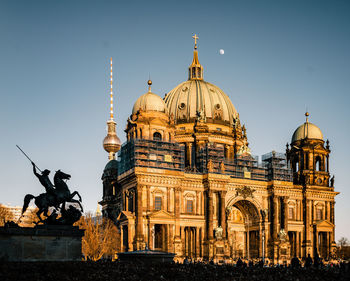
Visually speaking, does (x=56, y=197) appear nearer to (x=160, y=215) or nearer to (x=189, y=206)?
(x=160, y=215)

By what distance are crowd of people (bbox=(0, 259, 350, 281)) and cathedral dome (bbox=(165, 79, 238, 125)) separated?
67.0 meters

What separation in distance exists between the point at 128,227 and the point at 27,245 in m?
47.6

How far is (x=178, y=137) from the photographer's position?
347 ft

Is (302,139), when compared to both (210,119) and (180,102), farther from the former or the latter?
(180,102)

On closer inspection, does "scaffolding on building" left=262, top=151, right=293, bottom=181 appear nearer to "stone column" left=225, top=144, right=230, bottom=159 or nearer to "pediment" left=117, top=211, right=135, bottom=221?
"stone column" left=225, top=144, right=230, bottom=159

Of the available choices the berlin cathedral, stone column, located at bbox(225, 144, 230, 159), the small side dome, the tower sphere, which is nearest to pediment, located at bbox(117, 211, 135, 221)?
the berlin cathedral

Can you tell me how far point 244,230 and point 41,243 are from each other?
6906 centimetres

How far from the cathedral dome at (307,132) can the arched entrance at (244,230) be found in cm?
1854

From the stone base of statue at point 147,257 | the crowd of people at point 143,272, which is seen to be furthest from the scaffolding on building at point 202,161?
the crowd of people at point 143,272

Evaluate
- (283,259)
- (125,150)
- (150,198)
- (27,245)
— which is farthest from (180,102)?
(27,245)

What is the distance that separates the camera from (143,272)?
36.2m

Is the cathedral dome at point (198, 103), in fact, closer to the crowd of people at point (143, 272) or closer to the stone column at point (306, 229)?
the stone column at point (306, 229)

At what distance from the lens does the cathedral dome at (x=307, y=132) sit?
106331 millimetres

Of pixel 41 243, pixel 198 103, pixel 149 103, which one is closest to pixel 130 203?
pixel 149 103
